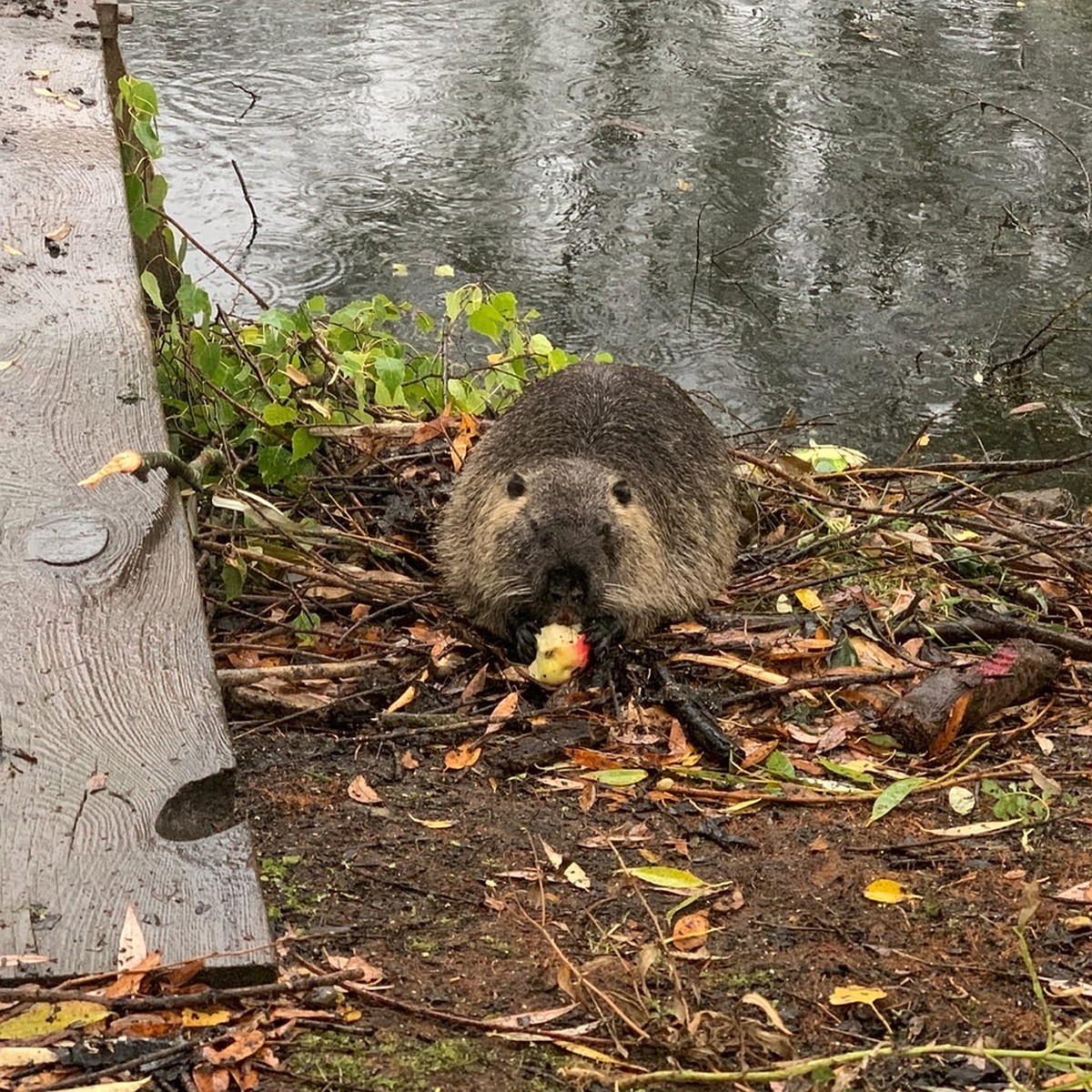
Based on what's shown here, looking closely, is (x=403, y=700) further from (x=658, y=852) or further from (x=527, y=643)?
(x=658, y=852)

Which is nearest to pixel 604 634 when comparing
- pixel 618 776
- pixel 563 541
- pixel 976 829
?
pixel 563 541

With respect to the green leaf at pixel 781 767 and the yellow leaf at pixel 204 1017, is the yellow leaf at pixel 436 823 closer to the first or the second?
the green leaf at pixel 781 767

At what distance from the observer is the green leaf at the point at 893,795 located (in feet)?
12.1

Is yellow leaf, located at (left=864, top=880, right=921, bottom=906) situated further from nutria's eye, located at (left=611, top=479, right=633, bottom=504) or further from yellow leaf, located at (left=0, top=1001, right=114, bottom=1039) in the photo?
nutria's eye, located at (left=611, top=479, right=633, bottom=504)

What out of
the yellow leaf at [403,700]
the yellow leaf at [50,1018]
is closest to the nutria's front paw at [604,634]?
the yellow leaf at [403,700]

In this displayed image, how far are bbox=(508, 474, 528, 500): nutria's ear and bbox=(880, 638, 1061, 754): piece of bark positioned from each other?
1.45 m

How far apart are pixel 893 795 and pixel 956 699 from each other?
1.72 ft

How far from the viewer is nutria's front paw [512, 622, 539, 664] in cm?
476

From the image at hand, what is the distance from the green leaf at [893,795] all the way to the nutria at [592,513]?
126 centimetres

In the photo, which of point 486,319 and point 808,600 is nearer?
point 808,600

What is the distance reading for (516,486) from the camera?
4.96m

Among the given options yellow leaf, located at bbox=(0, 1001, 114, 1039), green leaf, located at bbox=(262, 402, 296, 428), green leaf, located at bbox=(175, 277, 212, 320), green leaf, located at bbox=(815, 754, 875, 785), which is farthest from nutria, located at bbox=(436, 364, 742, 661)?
yellow leaf, located at bbox=(0, 1001, 114, 1039)

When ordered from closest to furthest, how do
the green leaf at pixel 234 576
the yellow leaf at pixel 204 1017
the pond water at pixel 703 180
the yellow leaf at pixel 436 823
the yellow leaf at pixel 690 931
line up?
the yellow leaf at pixel 204 1017, the yellow leaf at pixel 690 931, the yellow leaf at pixel 436 823, the green leaf at pixel 234 576, the pond water at pixel 703 180

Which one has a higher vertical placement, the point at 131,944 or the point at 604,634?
the point at 131,944
